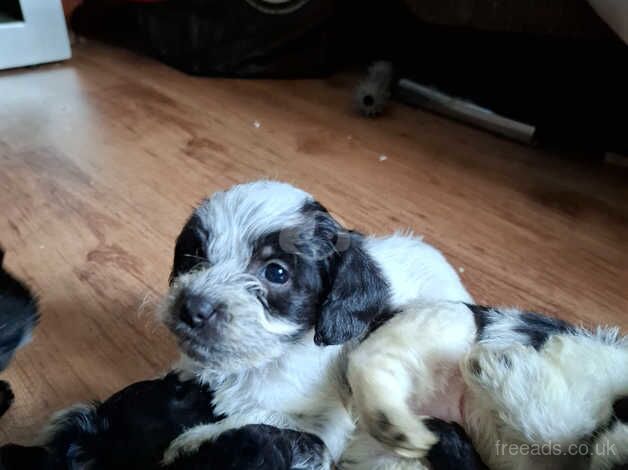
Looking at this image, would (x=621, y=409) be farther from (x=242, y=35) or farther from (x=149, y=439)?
(x=242, y=35)

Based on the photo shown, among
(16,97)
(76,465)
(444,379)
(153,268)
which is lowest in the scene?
(16,97)

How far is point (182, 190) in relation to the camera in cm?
200

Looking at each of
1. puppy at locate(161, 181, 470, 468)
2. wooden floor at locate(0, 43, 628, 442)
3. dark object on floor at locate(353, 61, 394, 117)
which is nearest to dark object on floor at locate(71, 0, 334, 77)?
wooden floor at locate(0, 43, 628, 442)

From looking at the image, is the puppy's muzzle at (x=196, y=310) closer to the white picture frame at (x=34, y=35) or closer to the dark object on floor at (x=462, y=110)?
the dark object on floor at (x=462, y=110)

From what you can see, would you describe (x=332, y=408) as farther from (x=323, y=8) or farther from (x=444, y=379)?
(x=323, y=8)

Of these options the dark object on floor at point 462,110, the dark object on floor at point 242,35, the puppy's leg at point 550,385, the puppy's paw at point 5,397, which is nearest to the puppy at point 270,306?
the puppy's leg at point 550,385

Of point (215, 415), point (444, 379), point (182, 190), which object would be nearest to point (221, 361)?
point (215, 415)

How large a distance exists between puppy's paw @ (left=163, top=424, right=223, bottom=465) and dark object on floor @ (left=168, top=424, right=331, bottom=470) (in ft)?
0.05

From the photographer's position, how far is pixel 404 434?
0.94 m

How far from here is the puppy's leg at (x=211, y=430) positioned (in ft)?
3.11

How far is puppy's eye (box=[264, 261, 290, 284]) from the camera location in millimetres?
1044

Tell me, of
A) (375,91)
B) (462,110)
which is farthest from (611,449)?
(375,91)

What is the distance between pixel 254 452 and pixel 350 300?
291 mm

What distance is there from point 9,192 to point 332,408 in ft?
4.56
